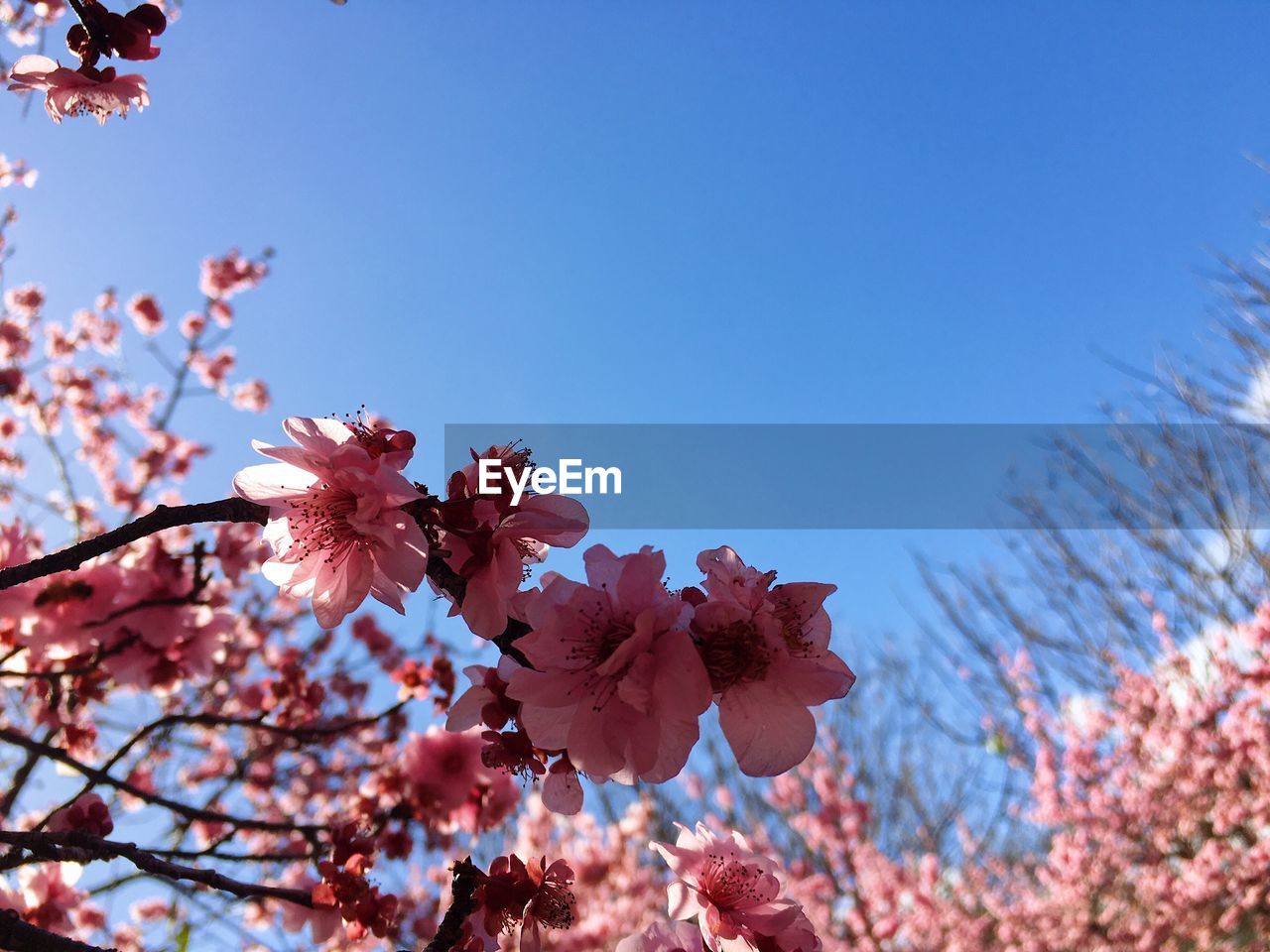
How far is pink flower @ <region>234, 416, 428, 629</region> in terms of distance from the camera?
1.13 metres

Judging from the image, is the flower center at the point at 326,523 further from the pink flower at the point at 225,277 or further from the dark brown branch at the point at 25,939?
the pink flower at the point at 225,277

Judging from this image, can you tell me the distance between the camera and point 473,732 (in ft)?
10.5

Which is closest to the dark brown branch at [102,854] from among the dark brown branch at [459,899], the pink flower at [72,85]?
the dark brown branch at [459,899]

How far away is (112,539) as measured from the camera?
1073 millimetres

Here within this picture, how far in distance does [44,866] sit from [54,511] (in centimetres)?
433

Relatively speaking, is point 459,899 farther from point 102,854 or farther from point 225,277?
point 225,277

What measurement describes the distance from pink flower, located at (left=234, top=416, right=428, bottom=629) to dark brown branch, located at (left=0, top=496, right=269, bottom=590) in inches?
2.9

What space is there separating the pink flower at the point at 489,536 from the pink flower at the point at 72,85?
1.69 m

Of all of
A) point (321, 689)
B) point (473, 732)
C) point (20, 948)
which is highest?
point (321, 689)

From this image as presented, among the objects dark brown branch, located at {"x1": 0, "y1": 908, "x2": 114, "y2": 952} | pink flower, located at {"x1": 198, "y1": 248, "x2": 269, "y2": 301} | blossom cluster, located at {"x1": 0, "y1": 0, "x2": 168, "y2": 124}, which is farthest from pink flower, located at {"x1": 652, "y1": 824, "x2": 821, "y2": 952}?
pink flower, located at {"x1": 198, "y1": 248, "x2": 269, "y2": 301}

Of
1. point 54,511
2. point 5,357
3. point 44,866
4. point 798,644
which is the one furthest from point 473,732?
point 5,357

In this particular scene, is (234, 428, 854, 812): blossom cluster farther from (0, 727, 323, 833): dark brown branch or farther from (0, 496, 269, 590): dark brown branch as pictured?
(0, 727, 323, 833): dark brown branch

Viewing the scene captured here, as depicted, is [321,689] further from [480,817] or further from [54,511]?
[54,511]

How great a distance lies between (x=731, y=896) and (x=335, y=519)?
1003 millimetres
